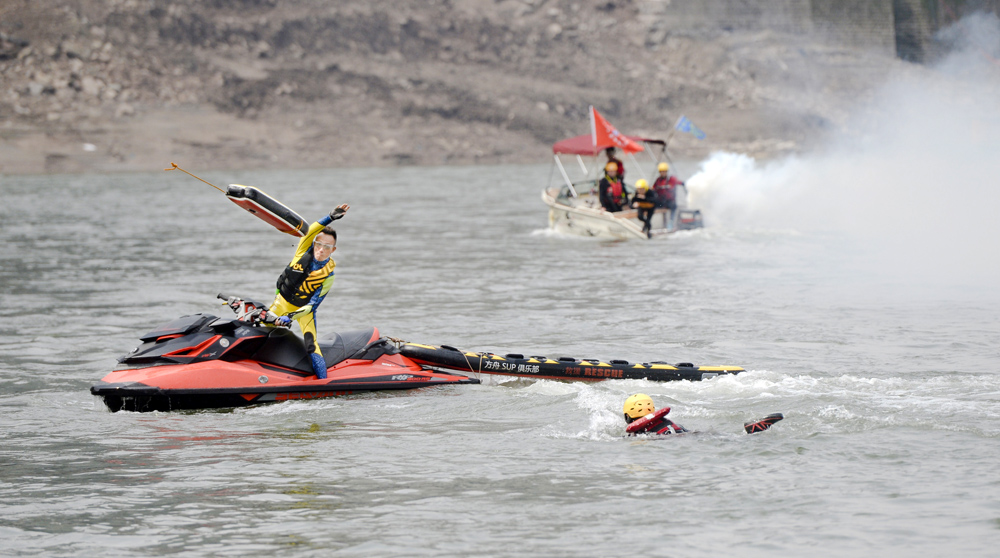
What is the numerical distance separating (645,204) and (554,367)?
1626cm

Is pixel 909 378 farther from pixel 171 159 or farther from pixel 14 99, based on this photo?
pixel 14 99

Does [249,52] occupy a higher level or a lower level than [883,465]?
higher

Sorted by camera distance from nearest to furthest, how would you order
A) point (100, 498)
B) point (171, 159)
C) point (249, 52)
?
point (100, 498) → point (171, 159) → point (249, 52)

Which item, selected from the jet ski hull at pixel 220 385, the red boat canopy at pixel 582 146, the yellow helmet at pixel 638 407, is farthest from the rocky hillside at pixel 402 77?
the yellow helmet at pixel 638 407

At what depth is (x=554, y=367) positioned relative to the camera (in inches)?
487

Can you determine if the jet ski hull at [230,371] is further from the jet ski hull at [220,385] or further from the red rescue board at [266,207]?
the red rescue board at [266,207]

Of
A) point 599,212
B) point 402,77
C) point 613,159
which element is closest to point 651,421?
Answer: point 613,159

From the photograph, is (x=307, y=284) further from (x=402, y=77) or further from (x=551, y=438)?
(x=402, y=77)

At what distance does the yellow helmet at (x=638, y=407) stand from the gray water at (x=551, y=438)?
0.28 m

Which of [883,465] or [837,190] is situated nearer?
[883,465]

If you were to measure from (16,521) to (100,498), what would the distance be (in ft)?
2.23

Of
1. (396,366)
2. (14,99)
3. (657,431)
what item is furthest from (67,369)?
(14,99)

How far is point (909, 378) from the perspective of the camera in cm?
1243

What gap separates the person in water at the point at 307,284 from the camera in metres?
11.5
